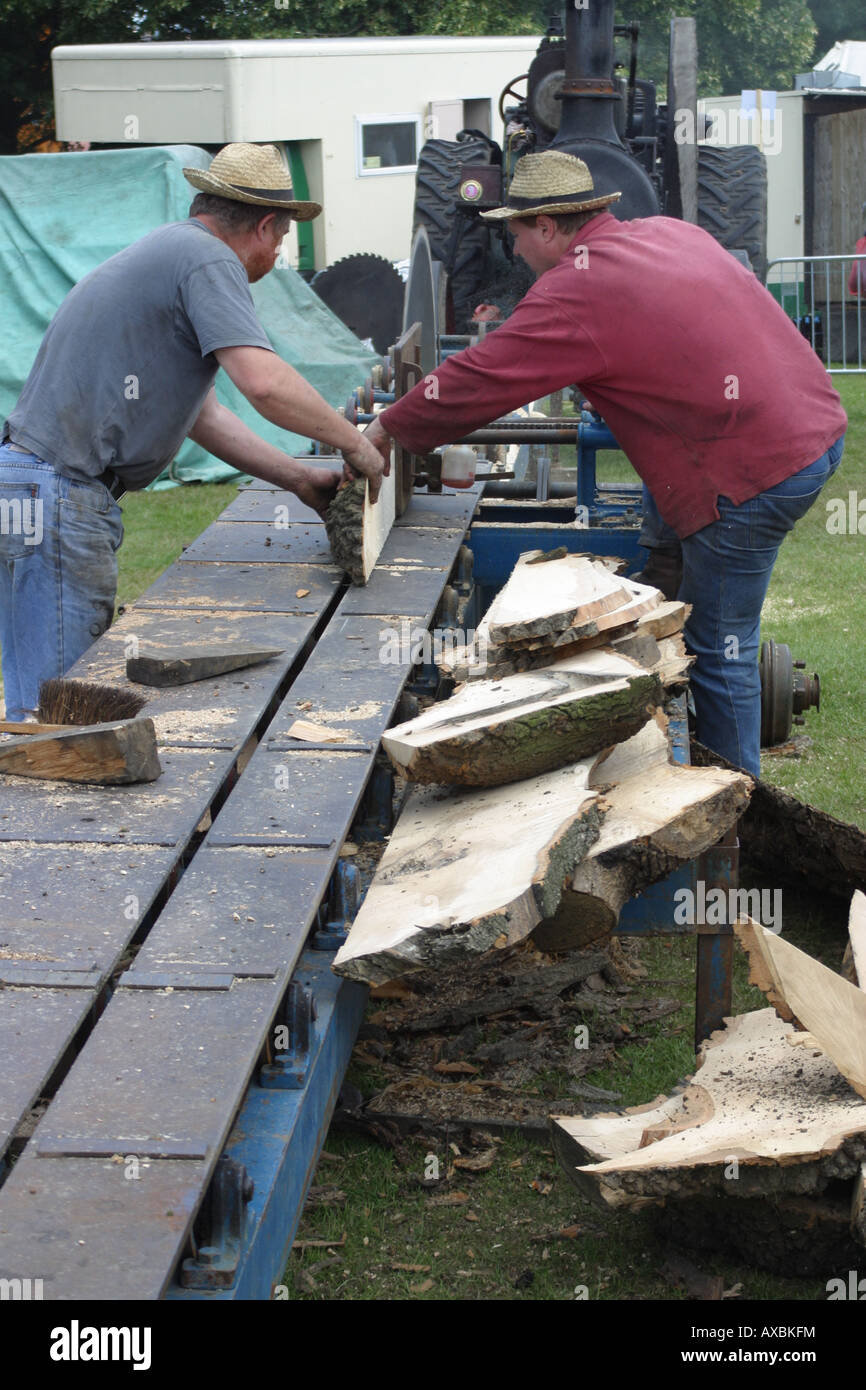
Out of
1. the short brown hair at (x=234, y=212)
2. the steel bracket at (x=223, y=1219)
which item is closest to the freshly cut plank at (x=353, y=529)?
the short brown hair at (x=234, y=212)

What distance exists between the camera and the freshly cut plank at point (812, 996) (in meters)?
2.87

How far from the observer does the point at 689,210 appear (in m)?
9.30

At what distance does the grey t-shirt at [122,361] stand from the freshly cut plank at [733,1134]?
8.02 ft

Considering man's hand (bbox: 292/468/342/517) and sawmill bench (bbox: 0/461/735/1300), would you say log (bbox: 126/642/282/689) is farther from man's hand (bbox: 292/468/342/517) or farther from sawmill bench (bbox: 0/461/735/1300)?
man's hand (bbox: 292/468/342/517)

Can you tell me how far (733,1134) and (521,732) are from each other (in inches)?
37.1

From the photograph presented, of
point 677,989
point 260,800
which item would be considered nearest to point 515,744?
point 260,800

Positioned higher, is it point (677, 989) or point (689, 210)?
point (689, 210)

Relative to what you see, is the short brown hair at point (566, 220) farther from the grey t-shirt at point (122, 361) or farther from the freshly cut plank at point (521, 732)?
the freshly cut plank at point (521, 732)

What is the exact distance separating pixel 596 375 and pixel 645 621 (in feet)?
2.93

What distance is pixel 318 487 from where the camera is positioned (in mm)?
4809

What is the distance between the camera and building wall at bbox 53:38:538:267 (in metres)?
14.7

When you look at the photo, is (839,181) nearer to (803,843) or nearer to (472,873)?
(803,843)

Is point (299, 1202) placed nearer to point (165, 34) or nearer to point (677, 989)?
point (677, 989)

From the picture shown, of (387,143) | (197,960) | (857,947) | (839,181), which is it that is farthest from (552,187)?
(839,181)
